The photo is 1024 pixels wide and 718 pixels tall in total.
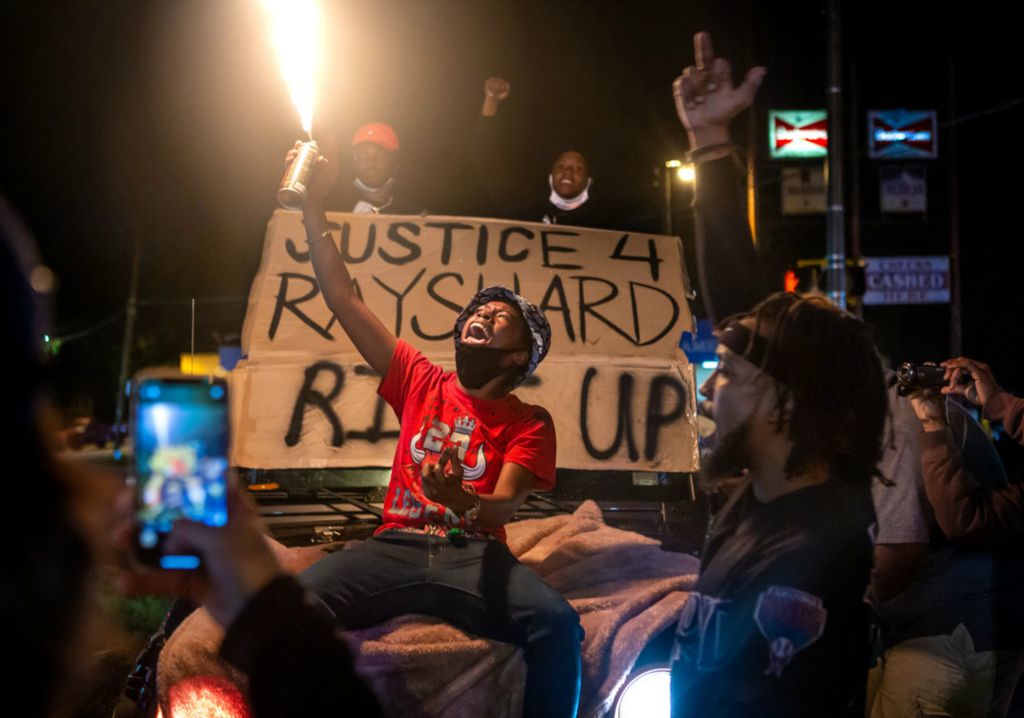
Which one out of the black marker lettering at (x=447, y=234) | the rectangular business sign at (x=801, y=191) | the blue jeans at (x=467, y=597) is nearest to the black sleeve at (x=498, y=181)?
the black marker lettering at (x=447, y=234)

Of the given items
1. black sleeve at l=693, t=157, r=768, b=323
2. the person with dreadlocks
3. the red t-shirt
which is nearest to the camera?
the person with dreadlocks

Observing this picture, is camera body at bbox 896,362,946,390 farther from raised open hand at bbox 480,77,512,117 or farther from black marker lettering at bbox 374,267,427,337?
raised open hand at bbox 480,77,512,117

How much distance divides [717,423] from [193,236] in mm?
23549

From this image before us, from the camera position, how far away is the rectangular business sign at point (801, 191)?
2350 cm

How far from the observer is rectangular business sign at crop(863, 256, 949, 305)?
21188mm

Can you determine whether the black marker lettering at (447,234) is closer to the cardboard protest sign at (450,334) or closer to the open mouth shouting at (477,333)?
the cardboard protest sign at (450,334)

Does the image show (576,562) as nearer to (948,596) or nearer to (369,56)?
(948,596)

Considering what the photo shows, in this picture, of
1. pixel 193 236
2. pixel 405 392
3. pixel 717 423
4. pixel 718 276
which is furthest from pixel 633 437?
pixel 193 236

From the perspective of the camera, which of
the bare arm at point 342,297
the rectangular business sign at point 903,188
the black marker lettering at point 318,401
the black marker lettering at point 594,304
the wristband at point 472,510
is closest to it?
the wristband at point 472,510

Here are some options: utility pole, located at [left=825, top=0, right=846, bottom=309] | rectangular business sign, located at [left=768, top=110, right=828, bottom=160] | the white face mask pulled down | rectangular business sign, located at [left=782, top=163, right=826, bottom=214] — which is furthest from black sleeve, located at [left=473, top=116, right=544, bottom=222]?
rectangular business sign, located at [left=782, top=163, right=826, bottom=214]

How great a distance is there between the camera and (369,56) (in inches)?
457

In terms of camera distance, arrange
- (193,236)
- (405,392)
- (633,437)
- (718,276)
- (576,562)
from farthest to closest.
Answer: (193,236) < (633,437) < (576,562) < (405,392) < (718,276)

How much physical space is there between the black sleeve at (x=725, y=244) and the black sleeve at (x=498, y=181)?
13.7 ft

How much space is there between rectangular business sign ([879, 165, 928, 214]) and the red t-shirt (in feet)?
75.3
